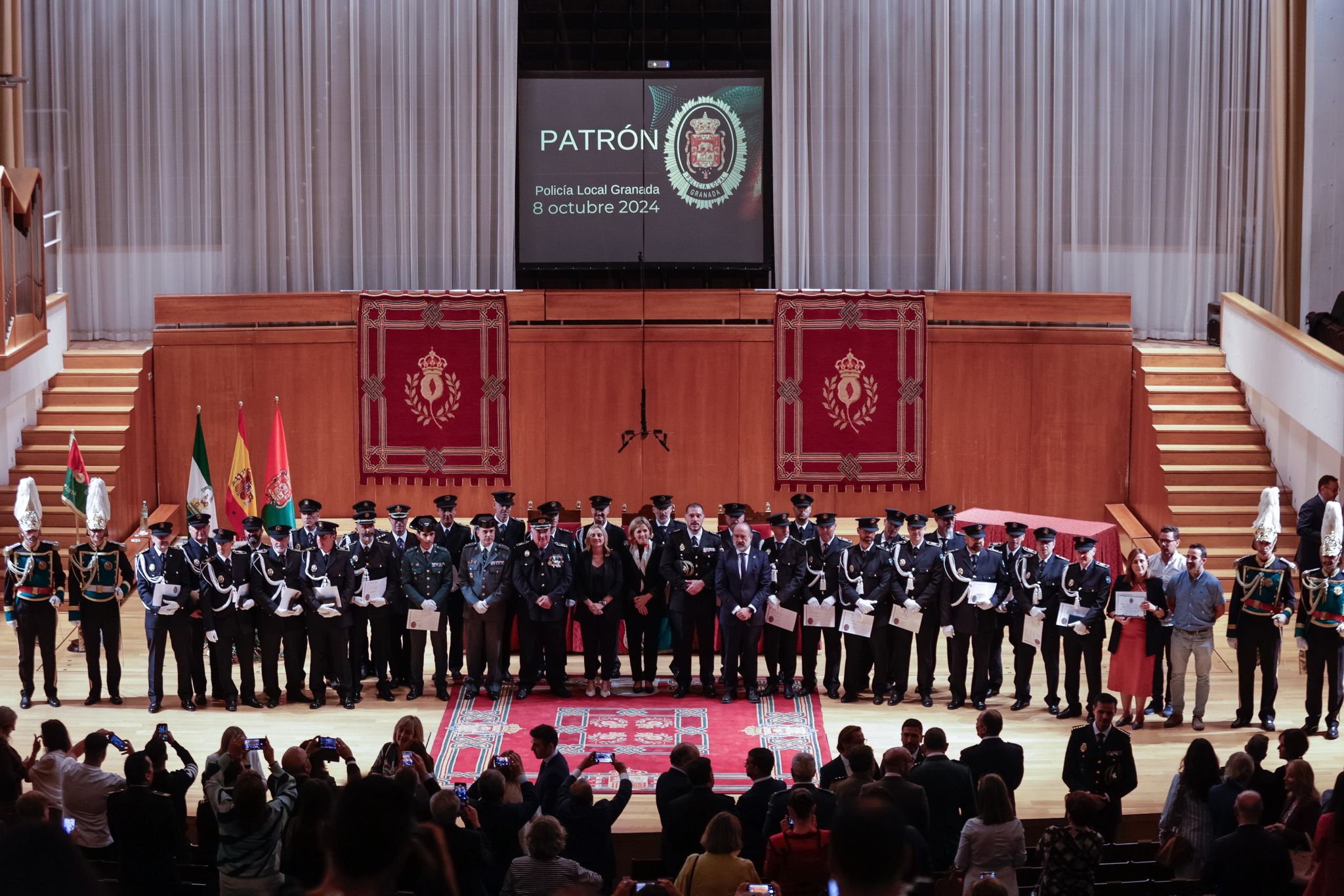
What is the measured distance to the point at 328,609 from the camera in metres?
10.1

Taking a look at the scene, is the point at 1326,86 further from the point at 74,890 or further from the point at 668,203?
the point at 74,890

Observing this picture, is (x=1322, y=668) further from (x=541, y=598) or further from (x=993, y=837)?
(x=541, y=598)

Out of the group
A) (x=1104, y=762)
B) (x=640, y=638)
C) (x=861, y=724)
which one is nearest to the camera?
(x=1104, y=762)

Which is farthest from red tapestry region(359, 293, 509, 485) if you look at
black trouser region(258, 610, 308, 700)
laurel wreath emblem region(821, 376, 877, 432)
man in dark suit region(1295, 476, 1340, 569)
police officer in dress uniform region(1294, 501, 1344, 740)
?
police officer in dress uniform region(1294, 501, 1344, 740)

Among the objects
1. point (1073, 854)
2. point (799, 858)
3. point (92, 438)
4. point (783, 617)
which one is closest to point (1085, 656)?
point (783, 617)

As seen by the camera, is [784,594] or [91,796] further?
[784,594]

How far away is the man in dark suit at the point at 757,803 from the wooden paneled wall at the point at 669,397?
8058 millimetres

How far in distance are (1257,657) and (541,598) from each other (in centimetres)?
445

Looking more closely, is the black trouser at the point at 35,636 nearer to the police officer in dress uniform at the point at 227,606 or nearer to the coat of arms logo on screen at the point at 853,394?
the police officer in dress uniform at the point at 227,606

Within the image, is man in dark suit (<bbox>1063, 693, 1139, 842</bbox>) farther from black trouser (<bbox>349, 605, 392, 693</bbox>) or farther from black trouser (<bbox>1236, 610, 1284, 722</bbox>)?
black trouser (<bbox>349, 605, 392, 693</bbox>)

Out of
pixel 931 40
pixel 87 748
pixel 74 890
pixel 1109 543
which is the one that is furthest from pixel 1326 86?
pixel 74 890

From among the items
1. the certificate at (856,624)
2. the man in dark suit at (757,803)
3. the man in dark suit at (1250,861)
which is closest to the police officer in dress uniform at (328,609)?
the certificate at (856,624)

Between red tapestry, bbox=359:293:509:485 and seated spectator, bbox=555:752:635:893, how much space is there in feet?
26.6

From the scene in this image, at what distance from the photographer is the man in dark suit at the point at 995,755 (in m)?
6.98
